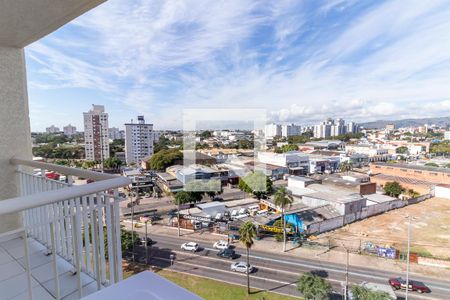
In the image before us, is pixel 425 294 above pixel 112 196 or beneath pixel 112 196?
beneath

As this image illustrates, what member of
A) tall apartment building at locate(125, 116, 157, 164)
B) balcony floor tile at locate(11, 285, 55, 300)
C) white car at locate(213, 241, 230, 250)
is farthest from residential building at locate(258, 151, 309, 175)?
balcony floor tile at locate(11, 285, 55, 300)

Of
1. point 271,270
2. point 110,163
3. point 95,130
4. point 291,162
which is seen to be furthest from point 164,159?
point 271,270

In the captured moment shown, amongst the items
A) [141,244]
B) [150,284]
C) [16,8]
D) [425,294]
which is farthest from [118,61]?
[425,294]

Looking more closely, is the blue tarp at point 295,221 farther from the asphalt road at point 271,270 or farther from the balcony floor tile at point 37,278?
the balcony floor tile at point 37,278

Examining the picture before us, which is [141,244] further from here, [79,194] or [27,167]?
[79,194]

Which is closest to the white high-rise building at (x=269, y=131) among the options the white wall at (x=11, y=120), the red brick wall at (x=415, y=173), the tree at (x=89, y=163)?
the white wall at (x=11, y=120)

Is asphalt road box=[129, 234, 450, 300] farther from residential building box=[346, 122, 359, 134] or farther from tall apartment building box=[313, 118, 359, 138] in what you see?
residential building box=[346, 122, 359, 134]
